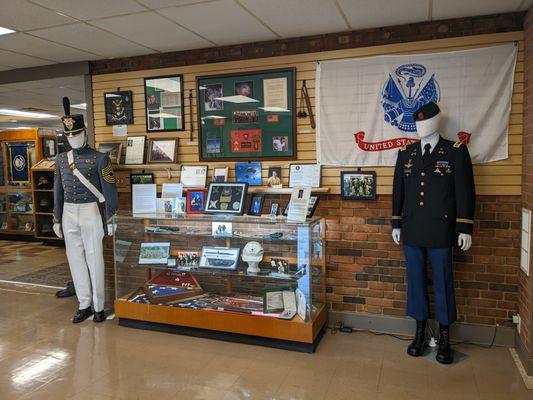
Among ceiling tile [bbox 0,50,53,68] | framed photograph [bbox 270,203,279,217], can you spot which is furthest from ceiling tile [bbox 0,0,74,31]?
framed photograph [bbox 270,203,279,217]

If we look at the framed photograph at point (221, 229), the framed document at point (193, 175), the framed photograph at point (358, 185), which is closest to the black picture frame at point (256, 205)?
the framed photograph at point (221, 229)

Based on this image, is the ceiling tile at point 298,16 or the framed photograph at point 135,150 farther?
the framed photograph at point 135,150

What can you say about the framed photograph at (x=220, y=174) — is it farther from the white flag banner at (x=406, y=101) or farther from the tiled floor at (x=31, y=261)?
the tiled floor at (x=31, y=261)

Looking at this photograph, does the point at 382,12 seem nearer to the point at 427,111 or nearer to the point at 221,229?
the point at 427,111

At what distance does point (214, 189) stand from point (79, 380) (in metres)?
2.07

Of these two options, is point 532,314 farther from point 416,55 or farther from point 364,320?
point 416,55

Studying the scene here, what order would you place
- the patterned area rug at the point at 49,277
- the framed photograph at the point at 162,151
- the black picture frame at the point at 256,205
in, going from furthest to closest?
the patterned area rug at the point at 49,277 < the framed photograph at the point at 162,151 < the black picture frame at the point at 256,205

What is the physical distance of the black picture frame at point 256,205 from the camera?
4.34 metres

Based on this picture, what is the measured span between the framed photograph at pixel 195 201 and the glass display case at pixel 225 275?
0.19 metres

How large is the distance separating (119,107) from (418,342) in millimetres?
4031

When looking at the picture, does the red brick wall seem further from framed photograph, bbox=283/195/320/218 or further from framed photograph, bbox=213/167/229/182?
framed photograph, bbox=213/167/229/182

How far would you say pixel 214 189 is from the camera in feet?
14.6

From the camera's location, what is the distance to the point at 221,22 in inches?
149

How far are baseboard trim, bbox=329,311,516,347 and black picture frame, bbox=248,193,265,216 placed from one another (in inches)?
49.2
